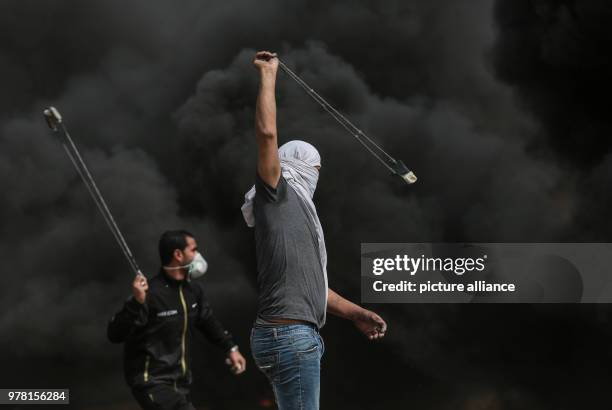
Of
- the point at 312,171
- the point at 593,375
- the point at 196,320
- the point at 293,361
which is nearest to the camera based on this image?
the point at 293,361

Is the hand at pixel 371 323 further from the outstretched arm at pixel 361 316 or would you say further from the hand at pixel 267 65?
the hand at pixel 267 65

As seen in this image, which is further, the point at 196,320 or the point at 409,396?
the point at 409,396

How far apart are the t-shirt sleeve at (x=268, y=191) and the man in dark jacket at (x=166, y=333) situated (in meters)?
0.70

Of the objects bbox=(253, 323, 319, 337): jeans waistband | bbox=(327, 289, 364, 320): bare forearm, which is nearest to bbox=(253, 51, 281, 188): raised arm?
bbox=(253, 323, 319, 337): jeans waistband

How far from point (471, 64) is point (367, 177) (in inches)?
45.1

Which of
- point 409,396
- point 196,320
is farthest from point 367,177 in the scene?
point 196,320

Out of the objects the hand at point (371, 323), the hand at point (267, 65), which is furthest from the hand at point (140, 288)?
the hand at point (267, 65)

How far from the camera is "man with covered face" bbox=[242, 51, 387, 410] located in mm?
2957

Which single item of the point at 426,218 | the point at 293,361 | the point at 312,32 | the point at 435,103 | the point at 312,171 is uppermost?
the point at 312,32

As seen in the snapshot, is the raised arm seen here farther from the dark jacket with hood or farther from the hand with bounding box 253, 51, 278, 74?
the dark jacket with hood

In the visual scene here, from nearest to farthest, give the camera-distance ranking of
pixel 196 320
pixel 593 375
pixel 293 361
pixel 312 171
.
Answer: pixel 293 361, pixel 312 171, pixel 196 320, pixel 593 375

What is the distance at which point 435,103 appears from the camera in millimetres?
6637

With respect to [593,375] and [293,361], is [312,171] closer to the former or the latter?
[293,361]

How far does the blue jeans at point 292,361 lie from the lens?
116 inches
